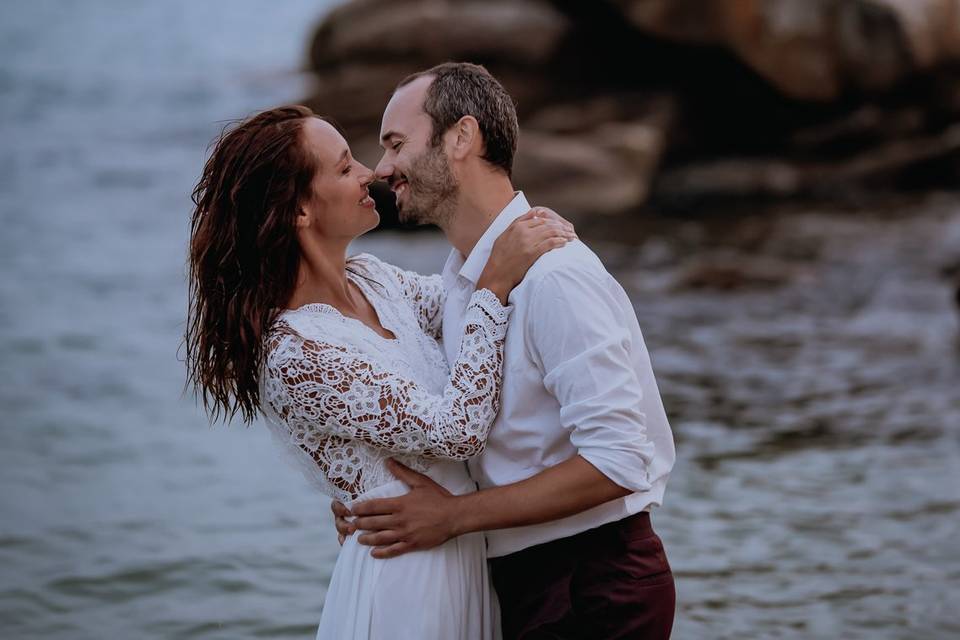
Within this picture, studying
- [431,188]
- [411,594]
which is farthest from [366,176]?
[411,594]

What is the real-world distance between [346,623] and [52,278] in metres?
10.6

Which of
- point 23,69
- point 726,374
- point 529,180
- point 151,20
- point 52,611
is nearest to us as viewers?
point 52,611

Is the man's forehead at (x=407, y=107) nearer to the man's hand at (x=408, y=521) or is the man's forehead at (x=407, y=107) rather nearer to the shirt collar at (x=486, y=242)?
the shirt collar at (x=486, y=242)

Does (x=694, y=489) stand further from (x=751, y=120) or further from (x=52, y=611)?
(x=751, y=120)

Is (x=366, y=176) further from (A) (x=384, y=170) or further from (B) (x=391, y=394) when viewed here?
(B) (x=391, y=394)

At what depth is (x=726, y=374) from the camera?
8477 millimetres

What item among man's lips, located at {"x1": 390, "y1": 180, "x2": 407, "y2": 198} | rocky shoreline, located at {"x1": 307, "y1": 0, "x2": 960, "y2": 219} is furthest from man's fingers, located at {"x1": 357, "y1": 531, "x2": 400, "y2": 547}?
rocky shoreline, located at {"x1": 307, "y1": 0, "x2": 960, "y2": 219}

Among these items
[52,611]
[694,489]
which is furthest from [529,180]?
[52,611]

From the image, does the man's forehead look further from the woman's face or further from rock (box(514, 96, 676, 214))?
rock (box(514, 96, 676, 214))

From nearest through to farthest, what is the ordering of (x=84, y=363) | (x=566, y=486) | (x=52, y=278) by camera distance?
(x=566, y=486), (x=84, y=363), (x=52, y=278)

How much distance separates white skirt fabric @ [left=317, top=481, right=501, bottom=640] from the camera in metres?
2.59

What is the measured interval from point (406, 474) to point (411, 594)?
24 cm

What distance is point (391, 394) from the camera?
99.0 inches

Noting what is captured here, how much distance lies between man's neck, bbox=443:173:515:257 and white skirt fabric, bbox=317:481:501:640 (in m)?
0.54
